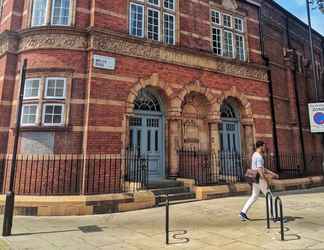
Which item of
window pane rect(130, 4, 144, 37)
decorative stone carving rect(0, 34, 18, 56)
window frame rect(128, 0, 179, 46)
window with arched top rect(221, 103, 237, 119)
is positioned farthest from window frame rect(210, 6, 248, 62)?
decorative stone carving rect(0, 34, 18, 56)

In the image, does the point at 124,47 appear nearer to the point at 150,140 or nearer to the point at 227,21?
the point at 150,140

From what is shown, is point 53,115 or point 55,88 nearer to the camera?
point 53,115

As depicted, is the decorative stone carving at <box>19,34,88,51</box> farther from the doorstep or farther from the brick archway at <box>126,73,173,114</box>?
the doorstep

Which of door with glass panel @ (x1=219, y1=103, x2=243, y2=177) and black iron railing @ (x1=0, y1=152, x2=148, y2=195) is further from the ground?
door with glass panel @ (x1=219, y1=103, x2=243, y2=177)

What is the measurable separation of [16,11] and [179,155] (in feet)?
28.5

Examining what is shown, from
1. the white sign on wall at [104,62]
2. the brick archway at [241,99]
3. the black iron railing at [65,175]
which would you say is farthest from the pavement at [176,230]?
the brick archway at [241,99]

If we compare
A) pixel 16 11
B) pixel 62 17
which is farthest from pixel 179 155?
pixel 16 11

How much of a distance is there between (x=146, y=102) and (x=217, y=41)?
17.4 feet

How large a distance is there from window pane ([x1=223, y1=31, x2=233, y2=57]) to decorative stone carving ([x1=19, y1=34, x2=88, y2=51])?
7.34 meters

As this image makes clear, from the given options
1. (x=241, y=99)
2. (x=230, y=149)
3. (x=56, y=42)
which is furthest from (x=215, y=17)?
(x=56, y=42)

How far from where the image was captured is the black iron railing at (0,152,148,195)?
27.7 feet

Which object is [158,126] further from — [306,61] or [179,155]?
[306,61]

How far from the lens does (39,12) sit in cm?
988

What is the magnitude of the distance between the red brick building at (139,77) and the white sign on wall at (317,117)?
99.5 inches
